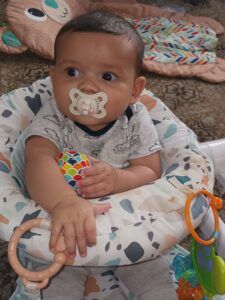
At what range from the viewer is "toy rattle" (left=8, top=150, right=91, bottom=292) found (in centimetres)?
65

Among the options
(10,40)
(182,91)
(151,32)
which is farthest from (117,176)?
(151,32)

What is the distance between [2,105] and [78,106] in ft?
0.78

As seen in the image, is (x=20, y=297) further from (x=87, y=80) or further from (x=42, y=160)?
(x=87, y=80)

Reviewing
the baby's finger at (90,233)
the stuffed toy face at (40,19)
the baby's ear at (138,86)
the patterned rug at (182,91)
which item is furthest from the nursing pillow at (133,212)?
the stuffed toy face at (40,19)

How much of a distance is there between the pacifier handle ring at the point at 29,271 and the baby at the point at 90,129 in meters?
0.02

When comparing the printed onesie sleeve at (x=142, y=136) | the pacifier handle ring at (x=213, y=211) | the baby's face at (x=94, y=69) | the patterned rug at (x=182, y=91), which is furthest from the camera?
the patterned rug at (x=182, y=91)

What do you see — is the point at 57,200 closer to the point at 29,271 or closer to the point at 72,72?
the point at 29,271

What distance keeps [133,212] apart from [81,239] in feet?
0.35

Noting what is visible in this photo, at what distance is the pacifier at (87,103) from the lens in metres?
0.84

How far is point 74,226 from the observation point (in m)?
0.70

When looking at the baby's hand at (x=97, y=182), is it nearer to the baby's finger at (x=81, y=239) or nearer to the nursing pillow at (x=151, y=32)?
the baby's finger at (x=81, y=239)

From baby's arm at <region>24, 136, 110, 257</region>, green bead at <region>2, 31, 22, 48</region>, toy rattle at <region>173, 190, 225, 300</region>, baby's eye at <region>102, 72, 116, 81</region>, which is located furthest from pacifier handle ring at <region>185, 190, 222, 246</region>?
green bead at <region>2, 31, 22, 48</region>

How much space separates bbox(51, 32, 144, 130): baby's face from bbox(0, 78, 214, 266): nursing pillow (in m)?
0.16

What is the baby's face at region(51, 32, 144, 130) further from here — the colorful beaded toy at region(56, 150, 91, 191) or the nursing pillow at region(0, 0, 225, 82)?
the nursing pillow at region(0, 0, 225, 82)
